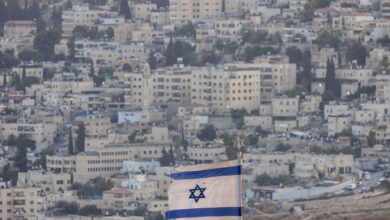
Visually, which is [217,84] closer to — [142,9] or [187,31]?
[187,31]

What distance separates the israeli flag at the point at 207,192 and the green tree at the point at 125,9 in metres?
58.6

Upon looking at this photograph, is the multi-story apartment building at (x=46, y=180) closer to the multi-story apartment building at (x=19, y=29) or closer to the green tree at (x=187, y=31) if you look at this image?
the green tree at (x=187, y=31)

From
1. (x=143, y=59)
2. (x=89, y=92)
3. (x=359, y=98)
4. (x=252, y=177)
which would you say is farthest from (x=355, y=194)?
(x=143, y=59)

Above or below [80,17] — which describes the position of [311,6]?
above

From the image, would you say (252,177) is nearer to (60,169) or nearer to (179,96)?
(60,169)

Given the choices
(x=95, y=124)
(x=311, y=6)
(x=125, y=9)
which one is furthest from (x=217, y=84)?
(x=125, y=9)

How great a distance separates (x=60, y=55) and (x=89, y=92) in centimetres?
660

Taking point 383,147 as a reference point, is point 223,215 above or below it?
above

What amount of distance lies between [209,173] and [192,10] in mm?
57637

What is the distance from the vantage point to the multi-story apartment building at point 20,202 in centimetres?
4269

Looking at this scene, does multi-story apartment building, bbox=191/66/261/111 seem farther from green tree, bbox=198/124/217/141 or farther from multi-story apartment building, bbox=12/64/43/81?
multi-story apartment building, bbox=12/64/43/81

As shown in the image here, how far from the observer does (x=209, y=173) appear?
11.1 metres

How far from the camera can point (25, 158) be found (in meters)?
50.2

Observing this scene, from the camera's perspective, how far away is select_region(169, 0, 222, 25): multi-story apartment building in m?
68.3
